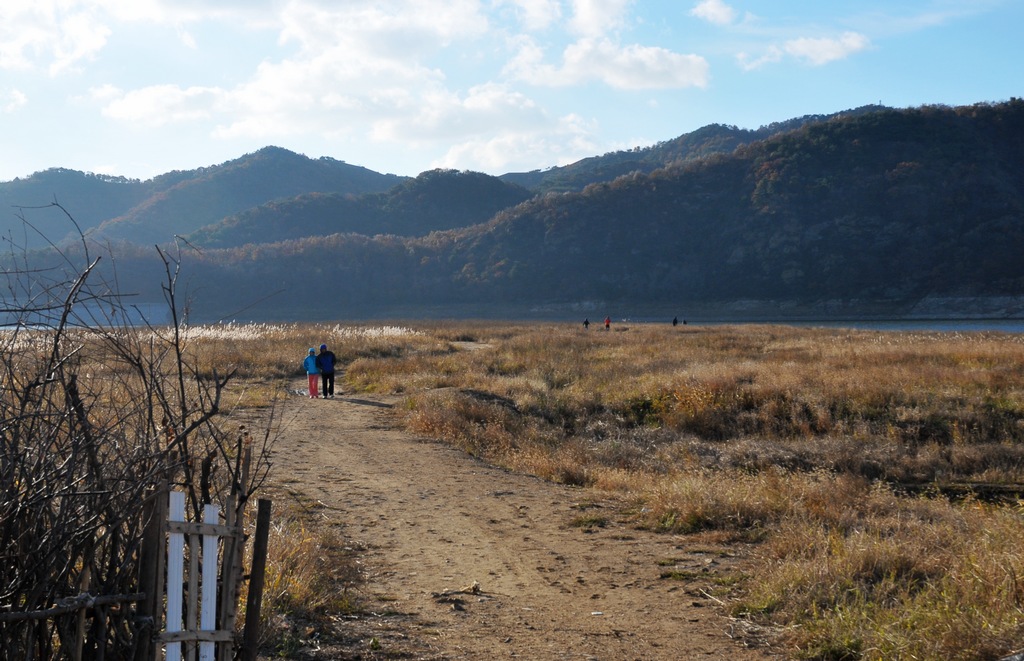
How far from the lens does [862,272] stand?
96.4m

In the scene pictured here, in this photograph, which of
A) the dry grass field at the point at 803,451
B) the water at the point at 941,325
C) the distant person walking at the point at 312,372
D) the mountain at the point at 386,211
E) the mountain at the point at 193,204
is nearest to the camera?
the dry grass field at the point at 803,451

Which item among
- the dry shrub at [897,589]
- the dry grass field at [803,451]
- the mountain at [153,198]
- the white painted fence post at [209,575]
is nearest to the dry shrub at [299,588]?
the dry grass field at [803,451]

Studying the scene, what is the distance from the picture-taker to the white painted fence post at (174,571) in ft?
12.6

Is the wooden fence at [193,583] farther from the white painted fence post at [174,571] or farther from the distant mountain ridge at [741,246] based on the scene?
the distant mountain ridge at [741,246]

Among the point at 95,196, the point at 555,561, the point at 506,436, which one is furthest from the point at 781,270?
the point at 95,196

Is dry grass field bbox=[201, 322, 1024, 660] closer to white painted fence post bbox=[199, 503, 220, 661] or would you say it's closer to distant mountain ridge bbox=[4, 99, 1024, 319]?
white painted fence post bbox=[199, 503, 220, 661]

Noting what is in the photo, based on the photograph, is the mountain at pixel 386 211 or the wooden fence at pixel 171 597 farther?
the mountain at pixel 386 211

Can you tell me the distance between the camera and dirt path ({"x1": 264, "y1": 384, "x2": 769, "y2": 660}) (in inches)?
229

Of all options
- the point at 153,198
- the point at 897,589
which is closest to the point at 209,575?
the point at 897,589

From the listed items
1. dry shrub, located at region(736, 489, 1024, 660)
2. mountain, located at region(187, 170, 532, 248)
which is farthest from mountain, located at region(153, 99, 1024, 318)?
dry shrub, located at region(736, 489, 1024, 660)

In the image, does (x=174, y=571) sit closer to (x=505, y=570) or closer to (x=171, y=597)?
(x=171, y=597)

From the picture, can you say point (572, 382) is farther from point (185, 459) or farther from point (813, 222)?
point (813, 222)

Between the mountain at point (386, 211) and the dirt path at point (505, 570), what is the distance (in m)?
139

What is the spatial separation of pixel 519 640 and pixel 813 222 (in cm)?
10919
